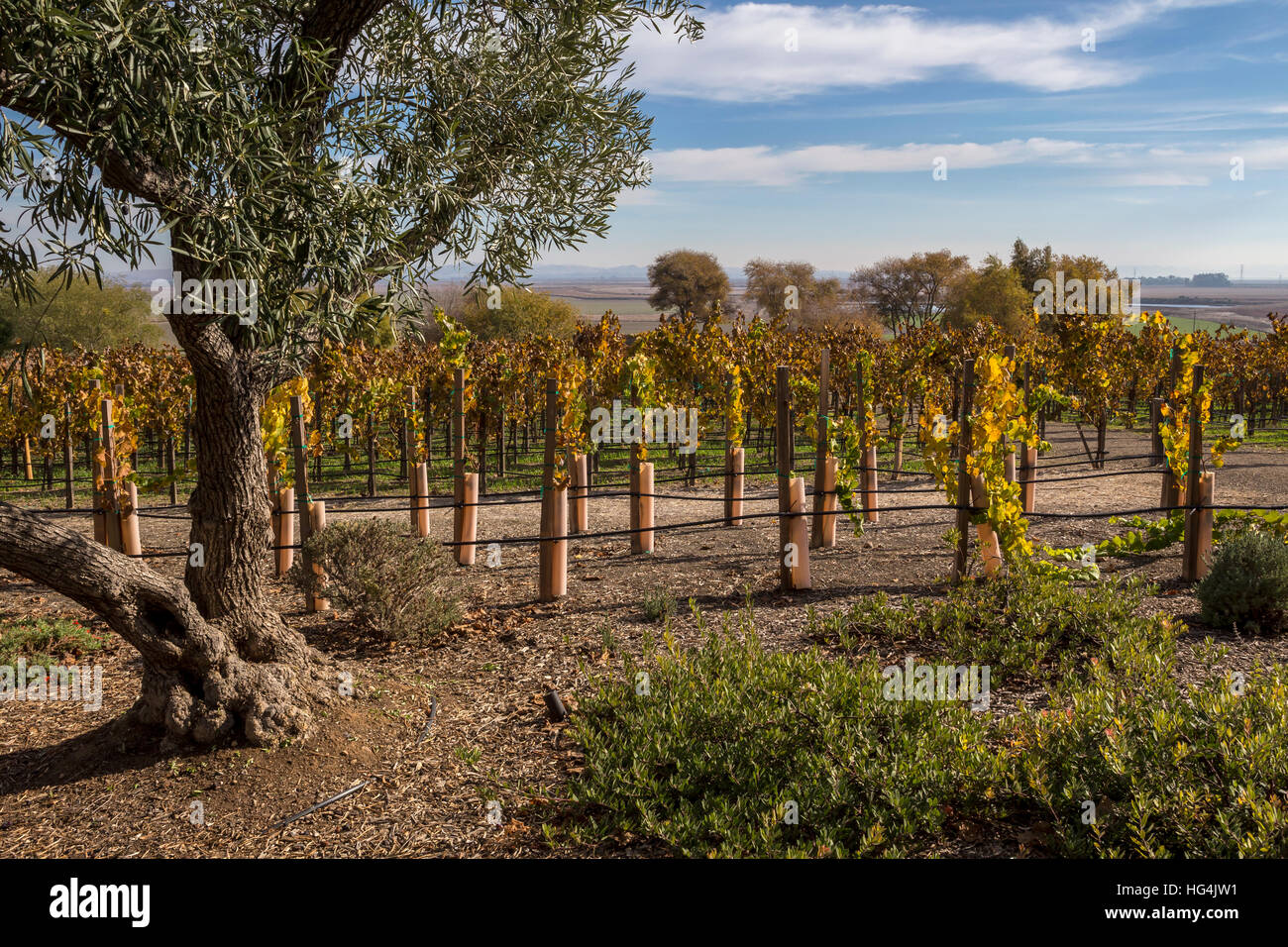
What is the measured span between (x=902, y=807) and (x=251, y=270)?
143 inches

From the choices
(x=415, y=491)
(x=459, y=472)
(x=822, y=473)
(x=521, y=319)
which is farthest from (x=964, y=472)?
(x=521, y=319)

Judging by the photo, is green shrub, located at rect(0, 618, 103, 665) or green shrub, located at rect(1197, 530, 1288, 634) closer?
green shrub, located at rect(1197, 530, 1288, 634)

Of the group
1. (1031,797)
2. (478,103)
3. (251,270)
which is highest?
(478,103)

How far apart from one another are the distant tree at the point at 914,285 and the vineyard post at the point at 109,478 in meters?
80.6

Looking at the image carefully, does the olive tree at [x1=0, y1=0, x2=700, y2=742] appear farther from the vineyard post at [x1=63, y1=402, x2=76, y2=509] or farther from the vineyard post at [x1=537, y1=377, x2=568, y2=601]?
the vineyard post at [x1=63, y1=402, x2=76, y2=509]

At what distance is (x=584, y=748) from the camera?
16.8ft

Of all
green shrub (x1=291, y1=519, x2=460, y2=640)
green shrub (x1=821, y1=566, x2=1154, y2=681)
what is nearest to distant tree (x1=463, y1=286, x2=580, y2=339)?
green shrub (x1=291, y1=519, x2=460, y2=640)

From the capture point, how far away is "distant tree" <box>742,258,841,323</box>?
77.3m

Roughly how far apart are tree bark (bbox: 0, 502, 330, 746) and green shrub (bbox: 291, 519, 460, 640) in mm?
1554

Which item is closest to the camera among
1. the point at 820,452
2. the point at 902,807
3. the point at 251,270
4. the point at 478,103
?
the point at 251,270

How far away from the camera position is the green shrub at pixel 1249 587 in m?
6.99
